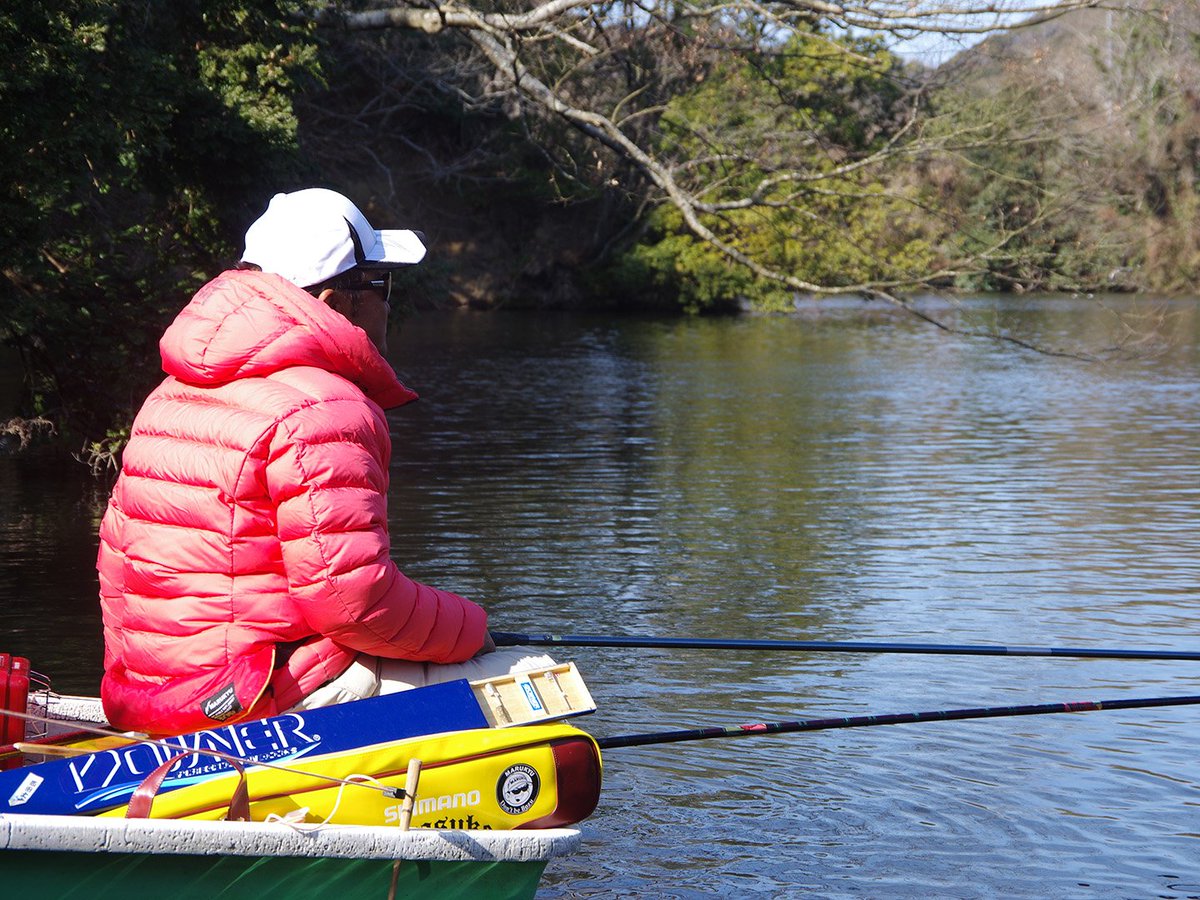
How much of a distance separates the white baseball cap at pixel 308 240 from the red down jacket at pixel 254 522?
13cm

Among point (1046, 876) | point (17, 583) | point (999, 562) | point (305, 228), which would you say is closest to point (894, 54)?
point (999, 562)

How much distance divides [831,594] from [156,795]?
635 cm

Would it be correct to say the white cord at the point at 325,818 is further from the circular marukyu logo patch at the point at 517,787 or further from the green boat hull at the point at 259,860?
the circular marukyu logo patch at the point at 517,787

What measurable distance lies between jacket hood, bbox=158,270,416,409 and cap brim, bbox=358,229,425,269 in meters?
0.26

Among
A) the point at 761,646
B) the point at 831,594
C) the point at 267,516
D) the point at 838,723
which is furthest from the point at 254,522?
the point at 831,594

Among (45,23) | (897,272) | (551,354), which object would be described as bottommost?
(551,354)

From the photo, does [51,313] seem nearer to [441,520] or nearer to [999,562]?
[441,520]

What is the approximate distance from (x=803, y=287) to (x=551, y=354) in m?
16.0

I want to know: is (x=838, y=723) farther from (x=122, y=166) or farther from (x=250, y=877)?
(x=122, y=166)

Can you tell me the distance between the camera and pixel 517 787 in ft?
13.0

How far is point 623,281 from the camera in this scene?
148 ft

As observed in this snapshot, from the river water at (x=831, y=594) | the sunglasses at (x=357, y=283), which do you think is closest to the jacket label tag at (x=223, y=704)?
the sunglasses at (x=357, y=283)

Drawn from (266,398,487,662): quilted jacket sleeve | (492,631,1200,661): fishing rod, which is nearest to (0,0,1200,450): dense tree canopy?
(492,631,1200,661): fishing rod

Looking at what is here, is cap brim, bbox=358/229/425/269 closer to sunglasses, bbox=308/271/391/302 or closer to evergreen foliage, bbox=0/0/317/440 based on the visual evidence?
sunglasses, bbox=308/271/391/302
